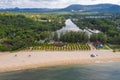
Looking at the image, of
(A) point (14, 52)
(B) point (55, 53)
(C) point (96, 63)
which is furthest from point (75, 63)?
(A) point (14, 52)

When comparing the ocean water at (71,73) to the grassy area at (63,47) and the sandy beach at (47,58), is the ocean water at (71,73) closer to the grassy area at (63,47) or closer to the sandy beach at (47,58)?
the sandy beach at (47,58)

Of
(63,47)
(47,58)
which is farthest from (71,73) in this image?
(63,47)

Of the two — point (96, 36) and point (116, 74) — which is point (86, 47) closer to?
point (96, 36)

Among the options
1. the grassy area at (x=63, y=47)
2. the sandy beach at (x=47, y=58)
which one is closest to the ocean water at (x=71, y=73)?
the sandy beach at (x=47, y=58)

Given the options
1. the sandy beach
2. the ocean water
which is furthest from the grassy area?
the ocean water

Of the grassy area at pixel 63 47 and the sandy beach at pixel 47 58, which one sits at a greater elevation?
the grassy area at pixel 63 47
